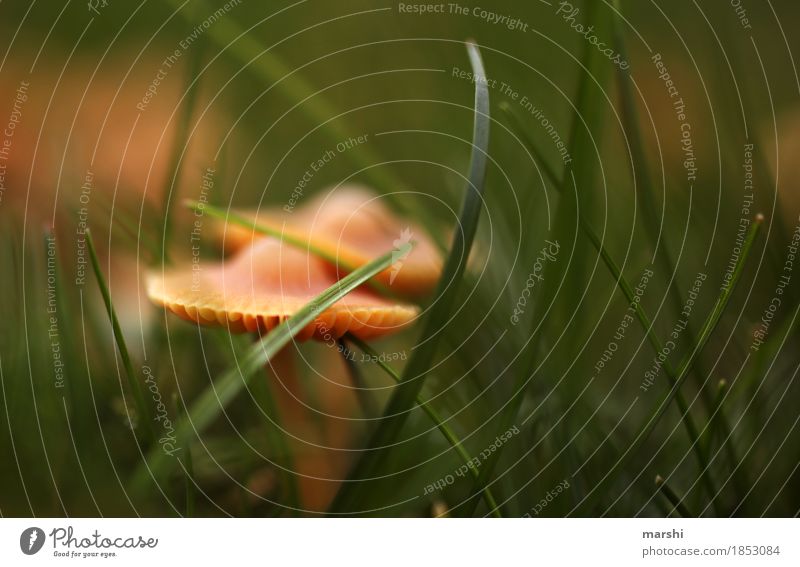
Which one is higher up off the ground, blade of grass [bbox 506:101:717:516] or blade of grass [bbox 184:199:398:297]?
blade of grass [bbox 184:199:398:297]

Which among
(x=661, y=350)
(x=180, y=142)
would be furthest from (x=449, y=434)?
(x=180, y=142)

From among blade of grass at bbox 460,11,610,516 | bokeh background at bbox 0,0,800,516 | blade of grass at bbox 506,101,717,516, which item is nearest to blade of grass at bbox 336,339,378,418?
bokeh background at bbox 0,0,800,516

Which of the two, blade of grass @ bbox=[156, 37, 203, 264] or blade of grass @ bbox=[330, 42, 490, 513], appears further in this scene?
blade of grass @ bbox=[156, 37, 203, 264]

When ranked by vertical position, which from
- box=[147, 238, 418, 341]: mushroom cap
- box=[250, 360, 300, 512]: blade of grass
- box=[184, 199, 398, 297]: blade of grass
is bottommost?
box=[250, 360, 300, 512]: blade of grass

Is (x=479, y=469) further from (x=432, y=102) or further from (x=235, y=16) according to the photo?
(x=235, y=16)

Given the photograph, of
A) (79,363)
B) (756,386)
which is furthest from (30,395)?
(756,386)

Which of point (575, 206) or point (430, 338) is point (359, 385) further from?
point (575, 206)

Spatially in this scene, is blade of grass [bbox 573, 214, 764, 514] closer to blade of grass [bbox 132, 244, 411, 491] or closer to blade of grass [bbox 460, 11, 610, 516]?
blade of grass [bbox 460, 11, 610, 516]
